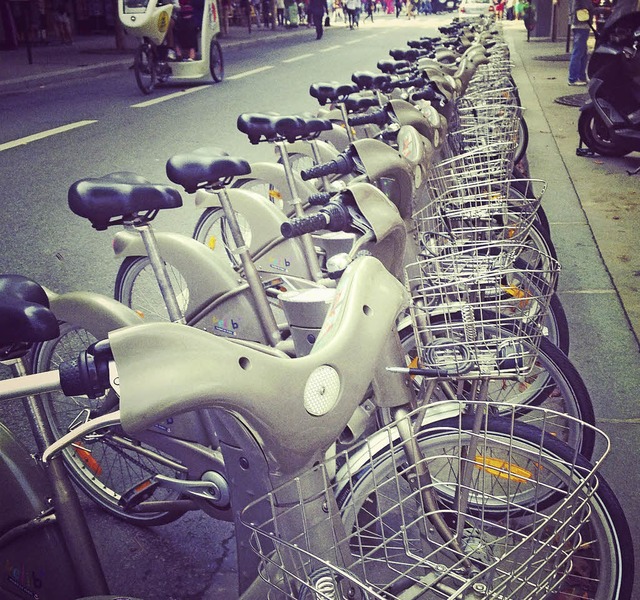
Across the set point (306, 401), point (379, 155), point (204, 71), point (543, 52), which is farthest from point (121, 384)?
point (543, 52)

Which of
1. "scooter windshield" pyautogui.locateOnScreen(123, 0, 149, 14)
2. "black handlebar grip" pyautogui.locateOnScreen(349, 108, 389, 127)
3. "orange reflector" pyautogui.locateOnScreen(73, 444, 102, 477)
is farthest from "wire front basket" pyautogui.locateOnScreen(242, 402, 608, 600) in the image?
"scooter windshield" pyautogui.locateOnScreen(123, 0, 149, 14)

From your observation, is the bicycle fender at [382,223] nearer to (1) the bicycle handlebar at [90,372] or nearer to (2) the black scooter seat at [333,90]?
(1) the bicycle handlebar at [90,372]

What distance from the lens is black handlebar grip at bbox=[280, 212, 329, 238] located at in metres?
2.19

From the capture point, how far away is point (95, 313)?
2.66 metres

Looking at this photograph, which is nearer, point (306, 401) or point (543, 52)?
point (306, 401)

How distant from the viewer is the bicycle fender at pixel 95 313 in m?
2.65

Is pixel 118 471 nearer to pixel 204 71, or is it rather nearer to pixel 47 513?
pixel 47 513

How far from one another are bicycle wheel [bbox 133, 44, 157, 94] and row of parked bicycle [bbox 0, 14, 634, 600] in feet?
35.2

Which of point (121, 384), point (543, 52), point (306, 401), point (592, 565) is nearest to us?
point (121, 384)

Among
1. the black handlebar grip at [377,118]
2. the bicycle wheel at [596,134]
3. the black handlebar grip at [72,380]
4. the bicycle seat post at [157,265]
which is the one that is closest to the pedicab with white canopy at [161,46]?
the bicycle wheel at [596,134]

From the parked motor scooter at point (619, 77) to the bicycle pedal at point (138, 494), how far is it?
6.25 metres

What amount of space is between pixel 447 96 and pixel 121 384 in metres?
3.77

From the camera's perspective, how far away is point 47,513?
191 cm

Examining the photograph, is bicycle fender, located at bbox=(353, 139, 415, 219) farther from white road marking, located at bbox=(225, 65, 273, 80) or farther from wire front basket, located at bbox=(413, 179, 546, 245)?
white road marking, located at bbox=(225, 65, 273, 80)
